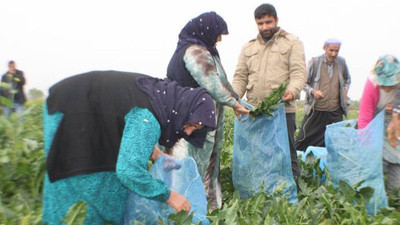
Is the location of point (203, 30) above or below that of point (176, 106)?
above

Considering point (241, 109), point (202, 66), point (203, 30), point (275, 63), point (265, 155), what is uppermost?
point (203, 30)

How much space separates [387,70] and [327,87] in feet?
5.72

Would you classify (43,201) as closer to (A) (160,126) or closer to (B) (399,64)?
(A) (160,126)

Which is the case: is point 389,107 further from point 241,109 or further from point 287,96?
point 241,109

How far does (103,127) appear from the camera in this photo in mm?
1652

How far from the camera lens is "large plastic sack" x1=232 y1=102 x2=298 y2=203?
297cm

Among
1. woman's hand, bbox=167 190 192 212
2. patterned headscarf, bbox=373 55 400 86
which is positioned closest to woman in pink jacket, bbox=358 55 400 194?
patterned headscarf, bbox=373 55 400 86

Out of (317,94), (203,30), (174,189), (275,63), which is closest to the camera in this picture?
(174,189)

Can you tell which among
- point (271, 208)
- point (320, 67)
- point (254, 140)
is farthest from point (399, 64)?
point (320, 67)

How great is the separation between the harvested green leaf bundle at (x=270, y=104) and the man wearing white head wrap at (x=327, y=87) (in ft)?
5.67

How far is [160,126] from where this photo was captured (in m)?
1.67

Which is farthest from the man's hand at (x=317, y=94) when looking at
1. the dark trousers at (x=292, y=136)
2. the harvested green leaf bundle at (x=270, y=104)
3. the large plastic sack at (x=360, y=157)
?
the harvested green leaf bundle at (x=270, y=104)

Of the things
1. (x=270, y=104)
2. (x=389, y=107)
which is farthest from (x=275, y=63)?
(x=389, y=107)

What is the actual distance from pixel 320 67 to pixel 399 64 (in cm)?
176
